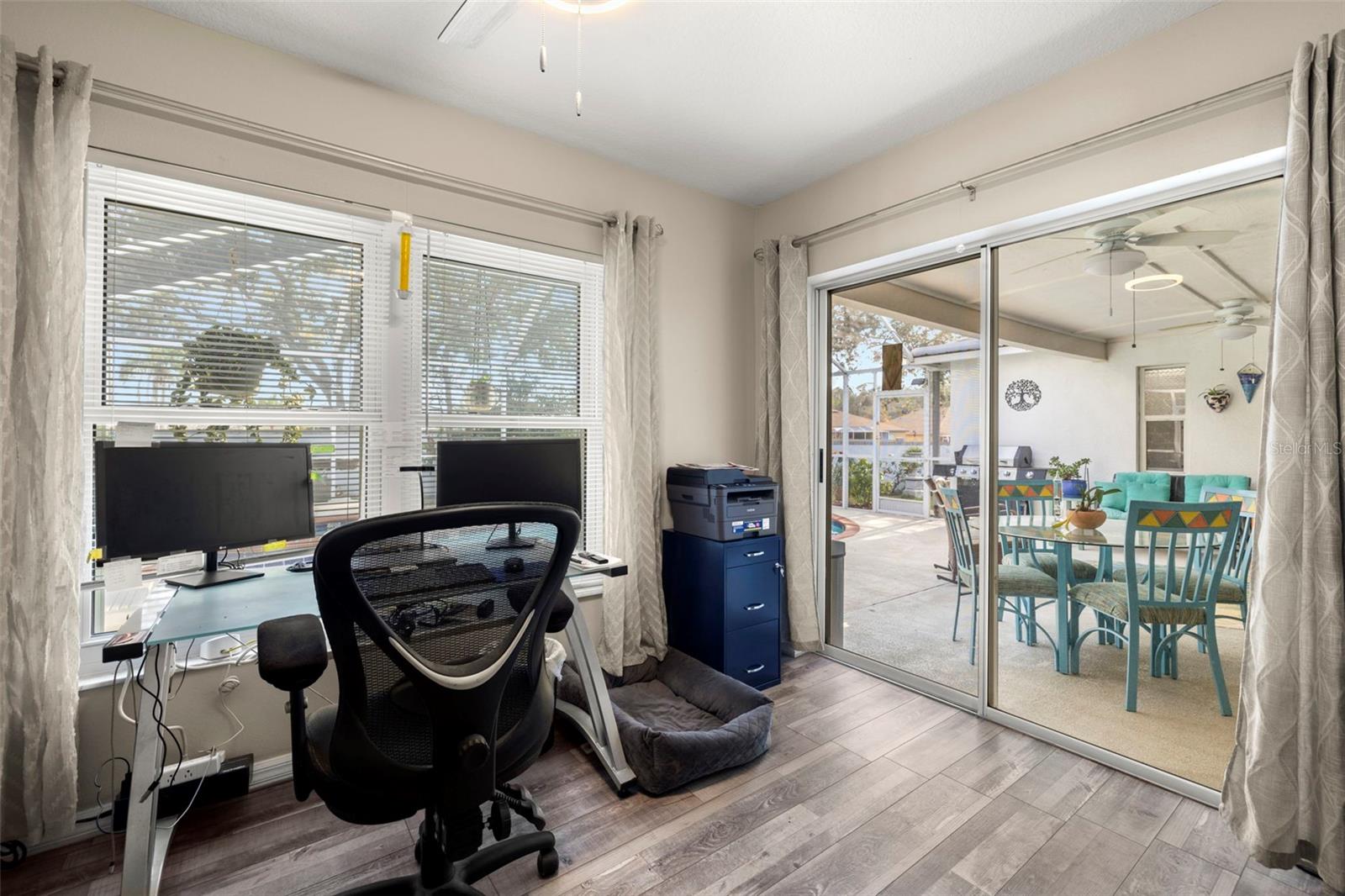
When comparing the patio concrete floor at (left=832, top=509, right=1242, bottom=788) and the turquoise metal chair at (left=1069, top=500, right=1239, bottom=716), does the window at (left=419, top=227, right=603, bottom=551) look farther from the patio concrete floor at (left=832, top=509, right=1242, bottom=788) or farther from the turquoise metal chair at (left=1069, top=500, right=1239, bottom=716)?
the turquoise metal chair at (left=1069, top=500, right=1239, bottom=716)

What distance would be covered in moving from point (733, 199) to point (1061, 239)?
5.83 feet

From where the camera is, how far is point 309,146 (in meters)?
2.22

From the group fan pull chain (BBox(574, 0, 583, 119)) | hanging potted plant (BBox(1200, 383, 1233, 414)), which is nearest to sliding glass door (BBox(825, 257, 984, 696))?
hanging potted plant (BBox(1200, 383, 1233, 414))

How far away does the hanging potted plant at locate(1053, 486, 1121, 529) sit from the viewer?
242cm

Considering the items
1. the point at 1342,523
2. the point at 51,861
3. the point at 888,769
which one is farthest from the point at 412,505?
the point at 1342,523

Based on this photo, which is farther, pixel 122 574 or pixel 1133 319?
pixel 1133 319

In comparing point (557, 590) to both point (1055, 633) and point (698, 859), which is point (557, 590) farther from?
point (1055, 633)

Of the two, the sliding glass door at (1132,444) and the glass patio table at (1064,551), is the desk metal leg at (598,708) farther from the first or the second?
the glass patio table at (1064,551)

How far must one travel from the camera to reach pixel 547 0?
189 cm

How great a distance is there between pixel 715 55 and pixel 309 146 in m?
1.57

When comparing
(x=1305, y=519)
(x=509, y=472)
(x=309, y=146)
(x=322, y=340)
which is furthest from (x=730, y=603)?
(x=309, y=146)

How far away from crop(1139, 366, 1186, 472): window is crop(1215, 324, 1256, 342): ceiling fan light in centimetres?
15

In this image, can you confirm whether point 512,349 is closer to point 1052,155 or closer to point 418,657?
point 418,657

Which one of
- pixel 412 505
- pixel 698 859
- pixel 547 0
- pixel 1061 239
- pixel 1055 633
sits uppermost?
pixel 547 0
